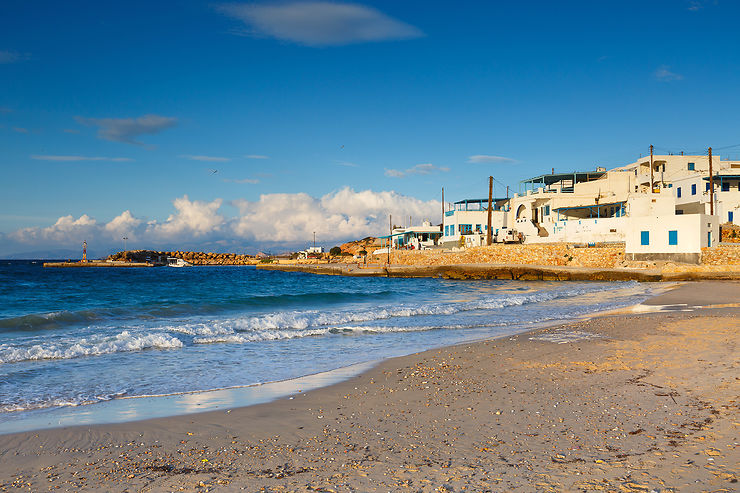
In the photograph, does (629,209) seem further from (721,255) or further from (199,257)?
(199,257)

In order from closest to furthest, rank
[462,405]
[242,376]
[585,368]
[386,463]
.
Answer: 1. [386,463]
2. [462,405]
3. [585,368]
4. [242,376]

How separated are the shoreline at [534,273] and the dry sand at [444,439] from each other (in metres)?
33.8

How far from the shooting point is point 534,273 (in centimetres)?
4941

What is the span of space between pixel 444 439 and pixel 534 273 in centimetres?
4631

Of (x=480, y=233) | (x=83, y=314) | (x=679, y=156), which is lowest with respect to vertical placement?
(x=83, y=314)

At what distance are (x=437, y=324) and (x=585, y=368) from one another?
9.13m

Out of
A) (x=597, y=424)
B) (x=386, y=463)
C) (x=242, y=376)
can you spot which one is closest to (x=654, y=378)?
(x=597, y=424)

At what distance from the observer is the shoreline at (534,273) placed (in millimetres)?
38750

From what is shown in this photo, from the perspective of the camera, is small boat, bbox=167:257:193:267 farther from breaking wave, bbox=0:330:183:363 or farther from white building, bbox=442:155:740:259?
breaking wave, bbox=0:330:183:363

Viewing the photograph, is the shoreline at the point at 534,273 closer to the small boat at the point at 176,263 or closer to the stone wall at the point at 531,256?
the stone wall at the point at 531,256

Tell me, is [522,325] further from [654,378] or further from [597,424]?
[597,424]

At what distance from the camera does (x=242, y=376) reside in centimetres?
1010

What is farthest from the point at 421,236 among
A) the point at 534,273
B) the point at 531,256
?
the point at 534,273

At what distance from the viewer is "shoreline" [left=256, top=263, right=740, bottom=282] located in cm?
3875
